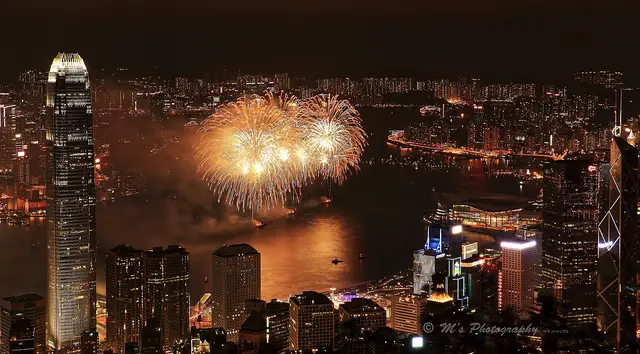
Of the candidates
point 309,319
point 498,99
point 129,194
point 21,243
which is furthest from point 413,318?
point 498,99

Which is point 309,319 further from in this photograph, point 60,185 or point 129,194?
point 129,194

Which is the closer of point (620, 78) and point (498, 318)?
point (498, 318)

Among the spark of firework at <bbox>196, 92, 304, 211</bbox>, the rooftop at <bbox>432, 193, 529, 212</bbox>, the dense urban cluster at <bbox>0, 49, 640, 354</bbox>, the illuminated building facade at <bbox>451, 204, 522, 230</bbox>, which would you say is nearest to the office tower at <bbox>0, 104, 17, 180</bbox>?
the dense urban cluster at <bbox>0, 49, 640, 354</bbox>

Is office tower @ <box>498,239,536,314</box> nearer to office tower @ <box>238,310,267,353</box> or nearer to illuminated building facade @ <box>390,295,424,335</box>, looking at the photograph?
illuminated building facade @ <box>390,295,424,335</box>

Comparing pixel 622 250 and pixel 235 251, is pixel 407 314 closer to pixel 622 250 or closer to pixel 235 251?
pixel 235 251

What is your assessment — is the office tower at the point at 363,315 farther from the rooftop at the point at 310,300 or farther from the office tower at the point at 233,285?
the office tower at the point at 233,285
